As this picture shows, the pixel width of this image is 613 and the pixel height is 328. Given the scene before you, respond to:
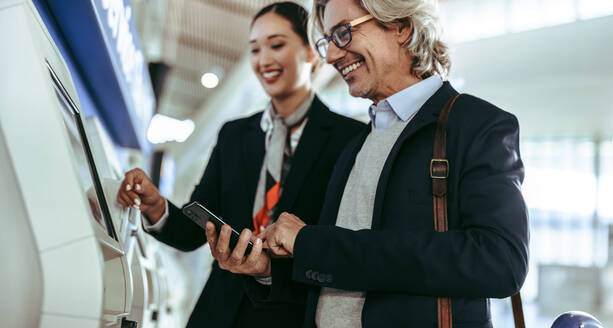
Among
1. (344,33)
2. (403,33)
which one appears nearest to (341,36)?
(344,33)

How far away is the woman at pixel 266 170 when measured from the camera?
57.6 inches

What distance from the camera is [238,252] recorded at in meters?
1.09

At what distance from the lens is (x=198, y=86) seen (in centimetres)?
1455

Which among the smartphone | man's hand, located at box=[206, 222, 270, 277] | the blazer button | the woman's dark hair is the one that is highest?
the woman's dark hair

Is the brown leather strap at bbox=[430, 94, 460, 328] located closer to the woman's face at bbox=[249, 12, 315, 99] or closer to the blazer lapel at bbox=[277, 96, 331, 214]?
the blazer lapel at bbox=[277, 96, 331, 214]

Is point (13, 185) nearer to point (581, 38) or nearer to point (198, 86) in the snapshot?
point (581, 38)

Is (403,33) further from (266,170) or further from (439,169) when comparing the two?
(266,170)

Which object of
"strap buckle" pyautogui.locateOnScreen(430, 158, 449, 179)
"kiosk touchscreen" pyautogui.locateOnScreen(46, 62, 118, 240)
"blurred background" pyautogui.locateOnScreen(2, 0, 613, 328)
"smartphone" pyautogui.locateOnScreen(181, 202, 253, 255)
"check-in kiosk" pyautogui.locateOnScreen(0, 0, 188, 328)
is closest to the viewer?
"check-in kiosk" pyautogui.locateOnScreen(0, 0, 188, 328)

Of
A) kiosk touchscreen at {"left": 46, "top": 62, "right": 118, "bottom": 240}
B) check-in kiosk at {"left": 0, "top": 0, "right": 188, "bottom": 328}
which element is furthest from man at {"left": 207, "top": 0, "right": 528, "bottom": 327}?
check-in kiosk at {"left": 0, "top": 0, "right": 188, "bottom": 328}

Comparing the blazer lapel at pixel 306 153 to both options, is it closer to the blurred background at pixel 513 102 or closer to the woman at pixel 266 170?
the woman at pixel 266 170

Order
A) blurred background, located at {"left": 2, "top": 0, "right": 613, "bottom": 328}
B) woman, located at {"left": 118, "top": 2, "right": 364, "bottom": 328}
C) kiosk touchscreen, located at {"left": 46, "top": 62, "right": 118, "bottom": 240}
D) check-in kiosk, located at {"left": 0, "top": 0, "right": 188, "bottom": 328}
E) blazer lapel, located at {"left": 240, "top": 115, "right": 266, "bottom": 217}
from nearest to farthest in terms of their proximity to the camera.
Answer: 1. check-in kiosk, located at {"left": 0, "top": 0, "right": 188, "bottom": 328}
2. kiosk touchscreen, located at {"left": 46, "top": 62, "right": 118, "bottom": 240}
3. woman, located at {"left": 118, "top": 2, "right": 364, "bottom": 328}
4. blazer lapel, located at {"left": 240, "top": 115, "right": 266, "bottom": 217}
5. blurred background, located at {"left": 2, "top": 0, "right": 613, "bottom": 328}

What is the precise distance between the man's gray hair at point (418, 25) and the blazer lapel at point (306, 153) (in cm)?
45

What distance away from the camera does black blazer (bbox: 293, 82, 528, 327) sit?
91 cm

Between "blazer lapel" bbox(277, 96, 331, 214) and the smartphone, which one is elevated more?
"blazer lapel" bbox(277, 96, 331, 214)
